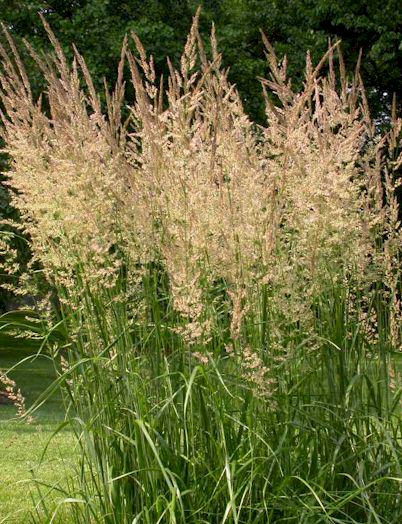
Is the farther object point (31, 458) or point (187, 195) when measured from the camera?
point (31, 458)

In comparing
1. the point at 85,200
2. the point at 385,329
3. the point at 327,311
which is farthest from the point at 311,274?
the point at 85,200

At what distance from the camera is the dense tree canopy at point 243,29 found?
1875 cm

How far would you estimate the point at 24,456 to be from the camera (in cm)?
829

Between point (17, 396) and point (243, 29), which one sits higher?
point (243, 29)

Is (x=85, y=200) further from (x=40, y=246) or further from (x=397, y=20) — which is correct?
(x=397, y=20)

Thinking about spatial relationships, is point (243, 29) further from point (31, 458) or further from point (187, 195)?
point (187, 195)

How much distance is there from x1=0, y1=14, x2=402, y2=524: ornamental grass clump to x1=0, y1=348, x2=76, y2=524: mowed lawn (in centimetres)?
39

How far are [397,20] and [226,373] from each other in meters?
18.0

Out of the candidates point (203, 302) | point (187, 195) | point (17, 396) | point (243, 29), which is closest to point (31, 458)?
point (17, 396)

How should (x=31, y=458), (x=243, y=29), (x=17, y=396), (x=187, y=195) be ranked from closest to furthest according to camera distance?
(x=187, y=195) < (x=17, y=396) < (x=31, y=458) < (x=243, y=29)

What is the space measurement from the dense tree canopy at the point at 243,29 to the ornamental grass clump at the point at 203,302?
563 inches

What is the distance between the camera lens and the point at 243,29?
74.8ft

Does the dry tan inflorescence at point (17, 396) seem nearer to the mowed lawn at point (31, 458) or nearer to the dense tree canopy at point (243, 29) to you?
the mowed lawn at point (31, 458)

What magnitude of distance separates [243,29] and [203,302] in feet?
65.9
